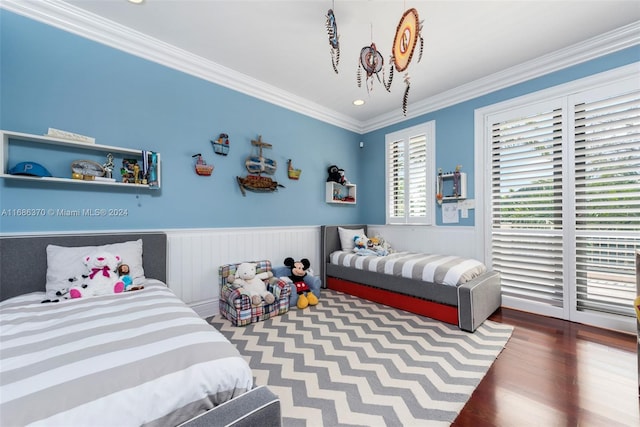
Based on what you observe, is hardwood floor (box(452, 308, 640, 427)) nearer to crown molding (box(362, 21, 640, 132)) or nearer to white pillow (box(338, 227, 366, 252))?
white pillow (box(338, 227, 366, 252))

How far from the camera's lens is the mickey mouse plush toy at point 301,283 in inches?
116

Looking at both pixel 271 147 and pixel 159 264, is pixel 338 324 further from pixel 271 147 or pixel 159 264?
pixel 271 147

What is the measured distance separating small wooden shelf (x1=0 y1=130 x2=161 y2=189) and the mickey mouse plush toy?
5.57 feet

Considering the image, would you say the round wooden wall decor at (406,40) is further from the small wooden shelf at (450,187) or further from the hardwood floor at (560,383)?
the small wooden shelf at (450,187)

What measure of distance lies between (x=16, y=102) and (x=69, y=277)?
134 cm

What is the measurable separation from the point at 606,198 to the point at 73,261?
14.9 ft

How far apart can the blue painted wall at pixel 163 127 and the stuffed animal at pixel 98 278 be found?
0.45 meters

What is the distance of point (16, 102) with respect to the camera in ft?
6.16

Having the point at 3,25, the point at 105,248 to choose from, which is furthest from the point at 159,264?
the point at 3,25

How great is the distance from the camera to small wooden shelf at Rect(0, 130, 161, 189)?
1.76 meters

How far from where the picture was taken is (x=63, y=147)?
6.66 ft

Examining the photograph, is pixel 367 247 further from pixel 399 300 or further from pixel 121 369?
pixel 121 369

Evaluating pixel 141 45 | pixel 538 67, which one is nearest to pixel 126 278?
pixel 141 45

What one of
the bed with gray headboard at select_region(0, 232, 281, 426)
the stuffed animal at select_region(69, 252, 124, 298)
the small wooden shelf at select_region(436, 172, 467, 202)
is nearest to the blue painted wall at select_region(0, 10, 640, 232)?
the small wooden shelf at select_region(436, 172, 467, 202)
